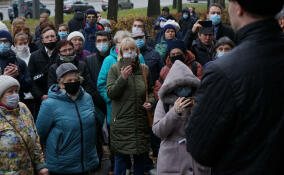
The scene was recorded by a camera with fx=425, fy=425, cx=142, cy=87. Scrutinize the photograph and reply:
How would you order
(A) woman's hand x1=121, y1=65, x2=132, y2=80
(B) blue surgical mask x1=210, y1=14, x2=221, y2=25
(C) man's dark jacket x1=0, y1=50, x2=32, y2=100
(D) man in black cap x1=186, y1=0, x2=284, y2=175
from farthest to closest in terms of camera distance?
1. (B) blue surgical mask x1=210, y1=14, x2=221, y2=25
2. (C) man's dark jacket x1=0, y1=50, x2=32, y2=100
3. (A) woman's hand x1=121, y1=65, x2=132, y2=80
4. (D) man in black cap x1=186, y1=0, x2=284, y2=175

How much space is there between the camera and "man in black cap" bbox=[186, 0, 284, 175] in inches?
79.8

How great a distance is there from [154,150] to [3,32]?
3104mm

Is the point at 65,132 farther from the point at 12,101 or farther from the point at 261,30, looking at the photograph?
the point at 261,30

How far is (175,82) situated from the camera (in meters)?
4.28

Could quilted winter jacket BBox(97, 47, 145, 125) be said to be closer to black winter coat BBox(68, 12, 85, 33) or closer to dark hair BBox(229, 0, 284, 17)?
dark hair BBox(229, 0, 284, 17)

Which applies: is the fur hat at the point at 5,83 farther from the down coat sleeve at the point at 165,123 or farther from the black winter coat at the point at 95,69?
Result: the black winter coat at the point at 95,69

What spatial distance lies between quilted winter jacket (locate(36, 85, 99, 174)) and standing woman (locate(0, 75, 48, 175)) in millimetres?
542

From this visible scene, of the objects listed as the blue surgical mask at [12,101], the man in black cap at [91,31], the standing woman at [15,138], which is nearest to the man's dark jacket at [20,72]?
the standing woman at [15,138]

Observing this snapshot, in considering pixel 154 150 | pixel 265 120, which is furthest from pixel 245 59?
pixel 154 150

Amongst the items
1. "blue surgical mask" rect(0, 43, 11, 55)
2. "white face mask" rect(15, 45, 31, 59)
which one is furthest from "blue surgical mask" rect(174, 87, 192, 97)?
"white face mask" rect(15, 45, 31, 59)

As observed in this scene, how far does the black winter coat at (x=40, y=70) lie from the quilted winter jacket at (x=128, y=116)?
1.34 metres

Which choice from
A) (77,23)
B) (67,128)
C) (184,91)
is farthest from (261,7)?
(77,23)

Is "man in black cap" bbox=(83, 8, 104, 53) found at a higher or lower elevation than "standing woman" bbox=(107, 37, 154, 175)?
higher

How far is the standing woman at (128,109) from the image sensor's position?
580 centimetres
